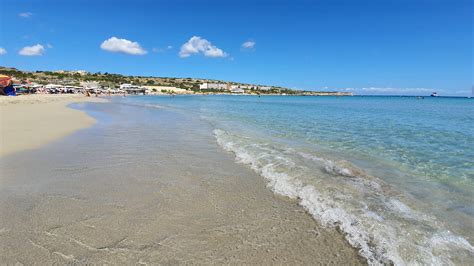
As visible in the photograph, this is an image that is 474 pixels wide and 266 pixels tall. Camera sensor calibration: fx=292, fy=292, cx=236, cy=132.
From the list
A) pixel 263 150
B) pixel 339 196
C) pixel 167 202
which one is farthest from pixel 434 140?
pixel 167 202

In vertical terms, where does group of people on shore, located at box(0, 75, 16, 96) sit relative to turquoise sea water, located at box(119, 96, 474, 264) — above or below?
above

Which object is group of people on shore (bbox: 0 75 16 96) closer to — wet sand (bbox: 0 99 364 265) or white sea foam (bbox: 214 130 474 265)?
wet sand (bbox: 0 99 364 265)

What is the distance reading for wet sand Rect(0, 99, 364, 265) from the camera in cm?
351

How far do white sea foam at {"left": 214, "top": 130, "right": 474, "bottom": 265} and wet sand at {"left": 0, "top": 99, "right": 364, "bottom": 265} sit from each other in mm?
315

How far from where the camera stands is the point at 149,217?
4.50 meters

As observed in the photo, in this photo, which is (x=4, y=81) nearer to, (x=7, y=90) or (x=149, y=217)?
(x=7, y=90)

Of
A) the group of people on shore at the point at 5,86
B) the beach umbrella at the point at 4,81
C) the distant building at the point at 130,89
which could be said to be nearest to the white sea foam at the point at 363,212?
the beach umbrella at the point at 4,81

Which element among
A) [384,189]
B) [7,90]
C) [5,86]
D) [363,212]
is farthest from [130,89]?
[363,212]

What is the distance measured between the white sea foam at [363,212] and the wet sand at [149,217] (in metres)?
0.32

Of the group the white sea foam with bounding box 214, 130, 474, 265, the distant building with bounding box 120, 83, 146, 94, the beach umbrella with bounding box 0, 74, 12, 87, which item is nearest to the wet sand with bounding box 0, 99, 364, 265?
the white sea foam with bounding box 214, 130, 474, 265

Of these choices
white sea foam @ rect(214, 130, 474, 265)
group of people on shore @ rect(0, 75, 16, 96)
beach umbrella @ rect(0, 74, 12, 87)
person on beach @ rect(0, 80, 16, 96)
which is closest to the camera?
white sea foam @ rect(214, 130, 474, 265)

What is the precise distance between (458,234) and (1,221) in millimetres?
6639

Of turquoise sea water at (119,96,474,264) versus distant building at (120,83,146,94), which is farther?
distant building at (120,83,146,94)

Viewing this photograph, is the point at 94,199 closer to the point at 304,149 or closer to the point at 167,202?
the point at 167,202
